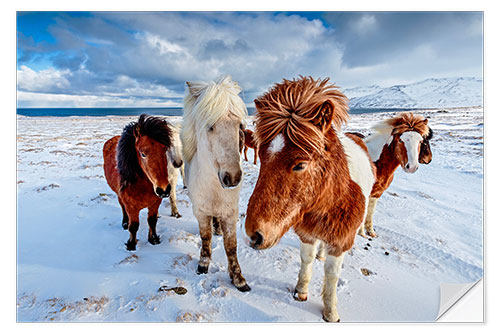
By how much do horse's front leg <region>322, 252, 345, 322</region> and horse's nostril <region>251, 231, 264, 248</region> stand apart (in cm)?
92

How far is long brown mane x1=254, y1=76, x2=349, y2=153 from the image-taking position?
1.15 meters

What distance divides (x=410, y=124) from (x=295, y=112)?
2.49 m

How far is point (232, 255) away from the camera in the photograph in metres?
2.25

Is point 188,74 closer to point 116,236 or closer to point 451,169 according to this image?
point 116,236

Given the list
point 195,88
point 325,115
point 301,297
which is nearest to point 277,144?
point 325,115

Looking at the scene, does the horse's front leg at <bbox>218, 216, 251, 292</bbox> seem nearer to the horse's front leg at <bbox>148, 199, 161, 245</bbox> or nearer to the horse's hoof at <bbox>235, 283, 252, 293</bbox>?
the horse's hoof at <bbox>235, 283, 252, 293</bbox>

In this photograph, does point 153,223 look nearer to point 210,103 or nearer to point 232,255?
point 232,255

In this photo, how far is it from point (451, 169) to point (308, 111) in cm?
355

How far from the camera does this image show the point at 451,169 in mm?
3316

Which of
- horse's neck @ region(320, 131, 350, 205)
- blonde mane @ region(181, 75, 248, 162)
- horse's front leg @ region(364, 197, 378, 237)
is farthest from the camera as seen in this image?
horse's front leg @ region(364, 197, 378, 237)

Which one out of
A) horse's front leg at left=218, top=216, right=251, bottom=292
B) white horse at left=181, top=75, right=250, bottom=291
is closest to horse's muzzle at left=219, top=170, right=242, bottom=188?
white horse at left=181, top=75, right=250, bottom=291
